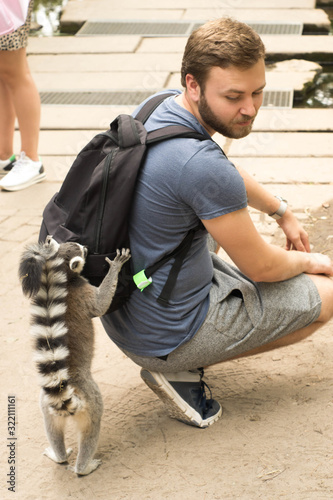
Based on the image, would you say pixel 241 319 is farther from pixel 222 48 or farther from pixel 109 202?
pixel 222 48

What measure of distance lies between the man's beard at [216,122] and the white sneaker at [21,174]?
2.73 metres

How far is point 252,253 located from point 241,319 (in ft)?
1.00

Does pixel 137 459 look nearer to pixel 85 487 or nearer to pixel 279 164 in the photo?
pixel 85 487

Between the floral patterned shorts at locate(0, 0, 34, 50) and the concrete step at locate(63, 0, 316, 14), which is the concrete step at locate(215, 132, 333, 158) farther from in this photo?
the concrete step at locate(63, 0, 316, 14)

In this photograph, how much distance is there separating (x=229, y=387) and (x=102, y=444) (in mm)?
629

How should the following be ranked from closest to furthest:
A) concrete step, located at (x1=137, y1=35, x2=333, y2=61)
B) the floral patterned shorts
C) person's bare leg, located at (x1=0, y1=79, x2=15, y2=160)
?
the floral patterned shorts < person's bare leg, located at (x1=0, y1=79, x2=15, y2=160) < concrete step, located at (x1=137, y1=35, x2=333, y2=61)

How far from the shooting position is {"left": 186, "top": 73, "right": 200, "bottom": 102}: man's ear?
2.38 meters

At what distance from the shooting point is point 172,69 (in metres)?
6.90

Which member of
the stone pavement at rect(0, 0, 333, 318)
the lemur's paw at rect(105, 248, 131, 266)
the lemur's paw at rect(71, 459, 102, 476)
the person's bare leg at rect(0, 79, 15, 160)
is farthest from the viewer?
the person's bare leg at rect(0, 79, 15, 160)

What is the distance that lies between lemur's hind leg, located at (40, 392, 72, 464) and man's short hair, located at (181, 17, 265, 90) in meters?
1.31

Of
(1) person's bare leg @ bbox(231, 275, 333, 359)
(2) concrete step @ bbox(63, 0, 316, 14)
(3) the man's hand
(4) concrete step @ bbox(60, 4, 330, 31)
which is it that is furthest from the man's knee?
(2) concrete step @ bbox(63, 0, 316, 14)

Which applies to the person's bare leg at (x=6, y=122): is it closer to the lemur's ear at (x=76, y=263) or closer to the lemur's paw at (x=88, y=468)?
the lemur's ear at (x=76, y=263)

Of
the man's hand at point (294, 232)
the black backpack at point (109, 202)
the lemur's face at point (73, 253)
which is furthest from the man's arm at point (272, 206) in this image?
the lemur's face at point (73, 253)

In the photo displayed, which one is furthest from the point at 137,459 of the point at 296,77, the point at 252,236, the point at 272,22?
the point at 272,22
